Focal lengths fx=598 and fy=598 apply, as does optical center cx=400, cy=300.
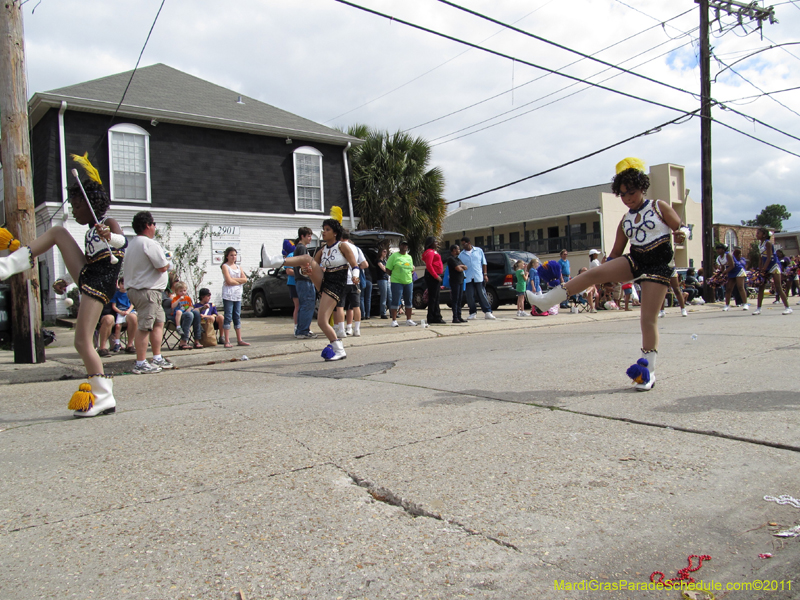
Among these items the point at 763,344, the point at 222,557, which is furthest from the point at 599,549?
the point at 763,344

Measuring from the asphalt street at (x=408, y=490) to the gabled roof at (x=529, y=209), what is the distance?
36616mm

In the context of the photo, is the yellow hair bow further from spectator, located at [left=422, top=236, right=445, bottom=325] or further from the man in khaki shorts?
spectator, located at [left=422, top=236, right=445, bottom=325]

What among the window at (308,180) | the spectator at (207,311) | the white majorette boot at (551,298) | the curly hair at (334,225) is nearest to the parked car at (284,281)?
the window at (308,180)

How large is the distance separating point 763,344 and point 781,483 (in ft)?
17.7

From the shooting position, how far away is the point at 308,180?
21.4 meters

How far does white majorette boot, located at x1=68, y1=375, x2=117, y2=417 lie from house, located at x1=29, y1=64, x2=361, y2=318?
14.0 metres

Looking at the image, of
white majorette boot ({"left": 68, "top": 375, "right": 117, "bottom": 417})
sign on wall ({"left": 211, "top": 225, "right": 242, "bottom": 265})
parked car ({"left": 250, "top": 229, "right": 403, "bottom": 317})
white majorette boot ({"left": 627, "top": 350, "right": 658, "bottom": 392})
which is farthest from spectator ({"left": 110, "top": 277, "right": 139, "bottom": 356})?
sign on wall ({"left": 211, "top": 225, "right": 242, "bottom": 265})

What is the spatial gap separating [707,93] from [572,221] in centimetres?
2231

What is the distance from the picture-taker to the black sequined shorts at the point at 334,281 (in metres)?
7.57

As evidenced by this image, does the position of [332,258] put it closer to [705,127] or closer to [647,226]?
[647,226]

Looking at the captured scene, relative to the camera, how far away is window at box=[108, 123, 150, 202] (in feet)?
58.3

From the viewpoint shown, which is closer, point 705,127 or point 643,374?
point 643,374

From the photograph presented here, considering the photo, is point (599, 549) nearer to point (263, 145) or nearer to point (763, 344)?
point (763, 344)

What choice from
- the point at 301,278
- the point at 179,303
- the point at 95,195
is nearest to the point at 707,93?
the point at 301,278
